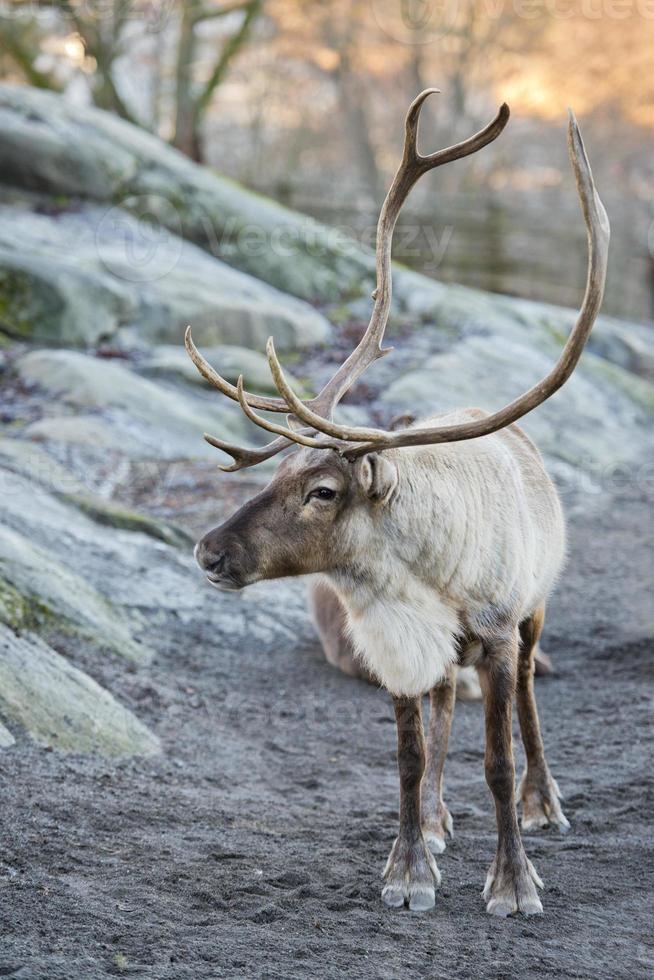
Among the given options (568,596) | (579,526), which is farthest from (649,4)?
(568,596)

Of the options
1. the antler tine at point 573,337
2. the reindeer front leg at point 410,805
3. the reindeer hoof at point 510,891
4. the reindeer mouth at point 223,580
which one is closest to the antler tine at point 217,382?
the antler tine at point 573,337

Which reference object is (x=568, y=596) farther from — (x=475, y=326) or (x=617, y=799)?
(x=475, y=326)

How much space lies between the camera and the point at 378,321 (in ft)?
15.5

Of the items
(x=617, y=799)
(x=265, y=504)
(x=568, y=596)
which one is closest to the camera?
(x=265, y=504)

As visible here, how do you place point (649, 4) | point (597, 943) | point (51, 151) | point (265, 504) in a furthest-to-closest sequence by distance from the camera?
point (649, 4), point (51, 151), point (265, 504), point (597, 943)

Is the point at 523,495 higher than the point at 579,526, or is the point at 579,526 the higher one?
the point at 523,495

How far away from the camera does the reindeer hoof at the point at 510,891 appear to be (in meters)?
4.02

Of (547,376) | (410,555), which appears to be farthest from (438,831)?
(547,376)

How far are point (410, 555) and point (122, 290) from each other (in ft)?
27.6

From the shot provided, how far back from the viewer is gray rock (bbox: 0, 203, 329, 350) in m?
11.2

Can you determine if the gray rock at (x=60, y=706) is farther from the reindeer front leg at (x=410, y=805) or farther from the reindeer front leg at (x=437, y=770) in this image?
the reindeer front leg at (x=410, y=805)

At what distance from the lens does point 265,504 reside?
13.4 feet

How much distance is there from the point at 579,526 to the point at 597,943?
6.32 m

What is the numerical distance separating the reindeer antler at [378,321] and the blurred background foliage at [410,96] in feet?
44.2
